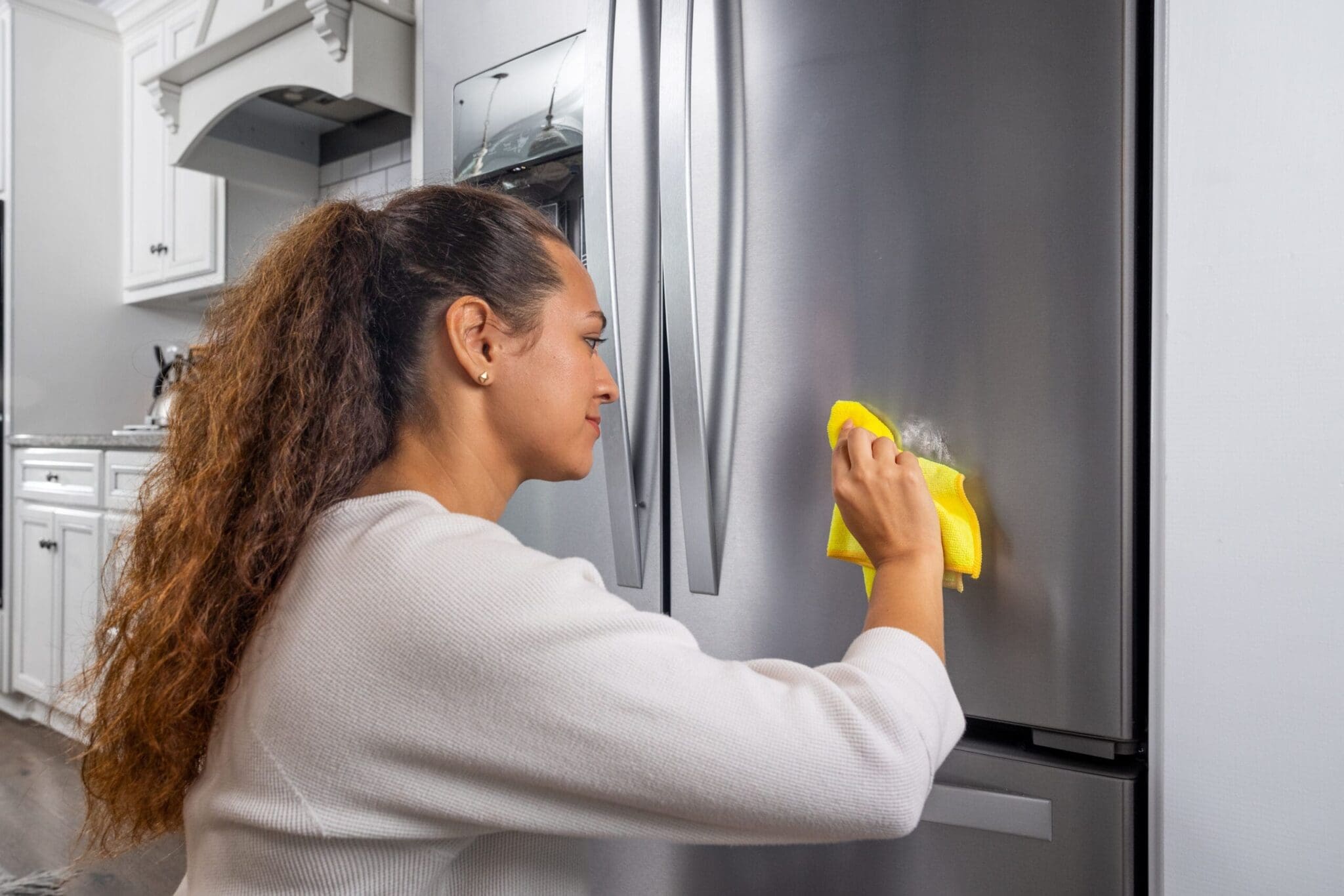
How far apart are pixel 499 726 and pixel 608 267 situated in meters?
0.84

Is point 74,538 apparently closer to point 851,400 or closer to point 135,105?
point 135,105

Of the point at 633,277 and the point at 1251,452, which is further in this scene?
the point at 633,277

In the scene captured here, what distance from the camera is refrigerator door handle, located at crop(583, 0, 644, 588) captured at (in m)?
1.26

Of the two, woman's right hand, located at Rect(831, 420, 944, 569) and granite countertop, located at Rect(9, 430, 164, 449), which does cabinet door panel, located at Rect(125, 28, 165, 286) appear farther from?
woman's right hand, located at Rect(831, 420, 944, 569)

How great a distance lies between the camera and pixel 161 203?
10.8 feet

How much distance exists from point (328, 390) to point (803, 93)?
2.19 feet

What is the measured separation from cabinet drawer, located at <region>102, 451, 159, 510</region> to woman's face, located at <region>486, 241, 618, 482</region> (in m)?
2.15

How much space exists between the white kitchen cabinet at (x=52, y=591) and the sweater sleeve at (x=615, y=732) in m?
2.67

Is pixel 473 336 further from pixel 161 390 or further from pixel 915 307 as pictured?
pixel 161 390

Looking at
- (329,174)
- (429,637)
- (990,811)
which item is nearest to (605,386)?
(429,637)

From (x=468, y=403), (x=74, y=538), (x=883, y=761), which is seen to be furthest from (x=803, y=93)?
(x=74, y=538)

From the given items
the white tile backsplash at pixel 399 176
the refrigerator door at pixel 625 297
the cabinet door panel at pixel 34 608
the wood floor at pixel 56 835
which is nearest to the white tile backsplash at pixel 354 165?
the white tile backsplash at pixel 399 176

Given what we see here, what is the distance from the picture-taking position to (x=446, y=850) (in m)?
0.67

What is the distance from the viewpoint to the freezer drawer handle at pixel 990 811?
0.94 metres
